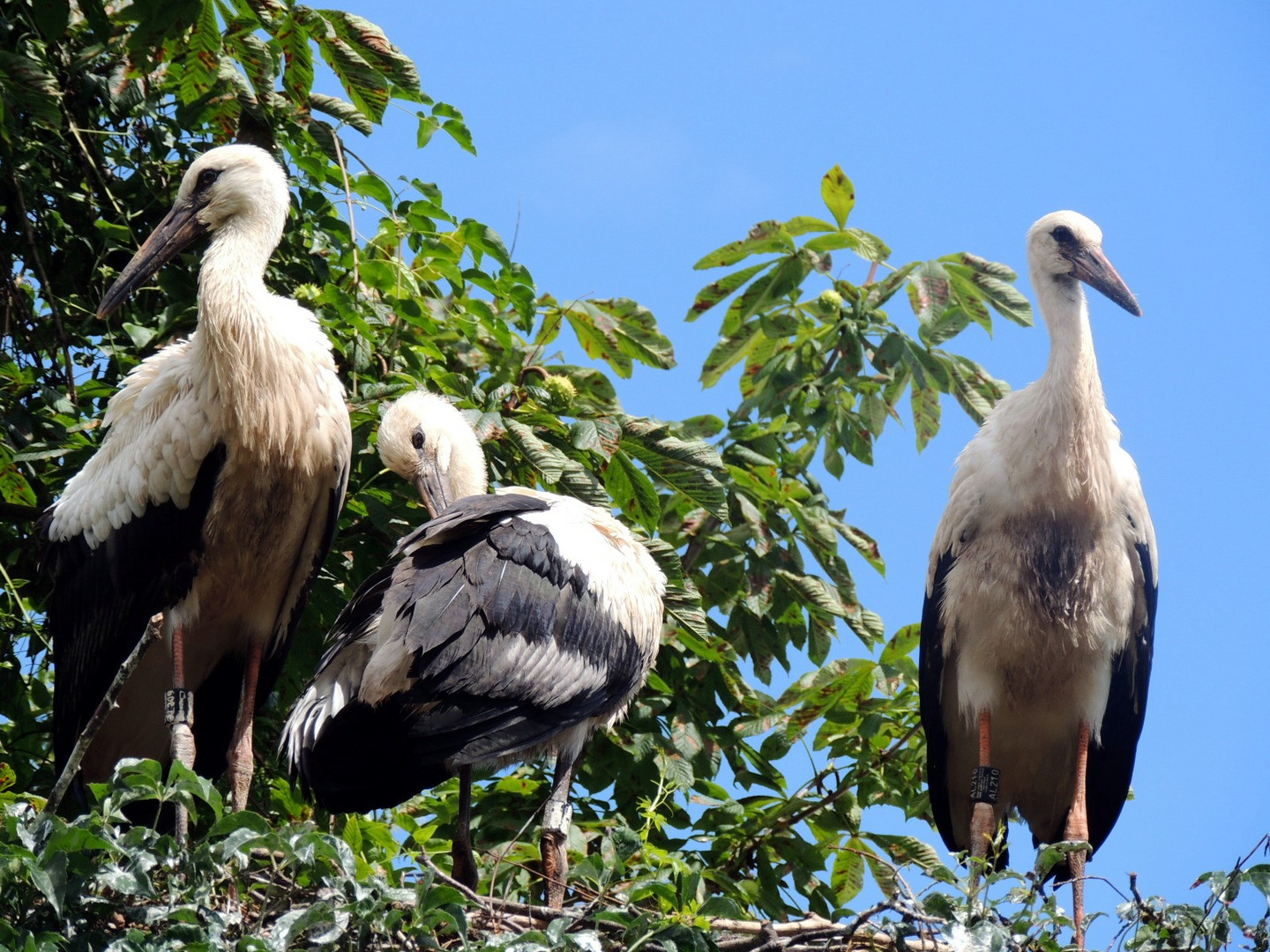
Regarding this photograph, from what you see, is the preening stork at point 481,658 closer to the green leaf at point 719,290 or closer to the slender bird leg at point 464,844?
the slender bird leg at point 464,844

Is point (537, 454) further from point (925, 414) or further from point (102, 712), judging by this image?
point (102, 712)

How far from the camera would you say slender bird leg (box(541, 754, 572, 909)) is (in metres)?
4.68

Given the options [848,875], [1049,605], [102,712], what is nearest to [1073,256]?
[1049,605]

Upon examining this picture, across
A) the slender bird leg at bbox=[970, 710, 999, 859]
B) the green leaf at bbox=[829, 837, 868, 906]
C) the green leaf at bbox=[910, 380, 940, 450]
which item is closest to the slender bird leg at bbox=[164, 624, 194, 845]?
the green leaf at bbox=[829, 837, 868, 906]

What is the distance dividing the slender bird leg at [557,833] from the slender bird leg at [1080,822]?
151 cm

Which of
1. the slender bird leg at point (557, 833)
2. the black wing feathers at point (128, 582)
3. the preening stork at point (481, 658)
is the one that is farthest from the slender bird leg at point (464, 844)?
the black wing feathers at point (128, 582)

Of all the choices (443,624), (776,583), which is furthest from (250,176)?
(776,583)

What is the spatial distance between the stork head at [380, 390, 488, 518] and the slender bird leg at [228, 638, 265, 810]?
0.72 metres

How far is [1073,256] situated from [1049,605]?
1212mm

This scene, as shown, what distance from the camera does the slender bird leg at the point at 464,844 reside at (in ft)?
15.6

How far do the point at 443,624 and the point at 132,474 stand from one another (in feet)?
3.77

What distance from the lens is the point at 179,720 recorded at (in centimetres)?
482

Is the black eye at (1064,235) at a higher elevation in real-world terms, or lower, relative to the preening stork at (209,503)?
higher

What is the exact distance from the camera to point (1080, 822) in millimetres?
5230
